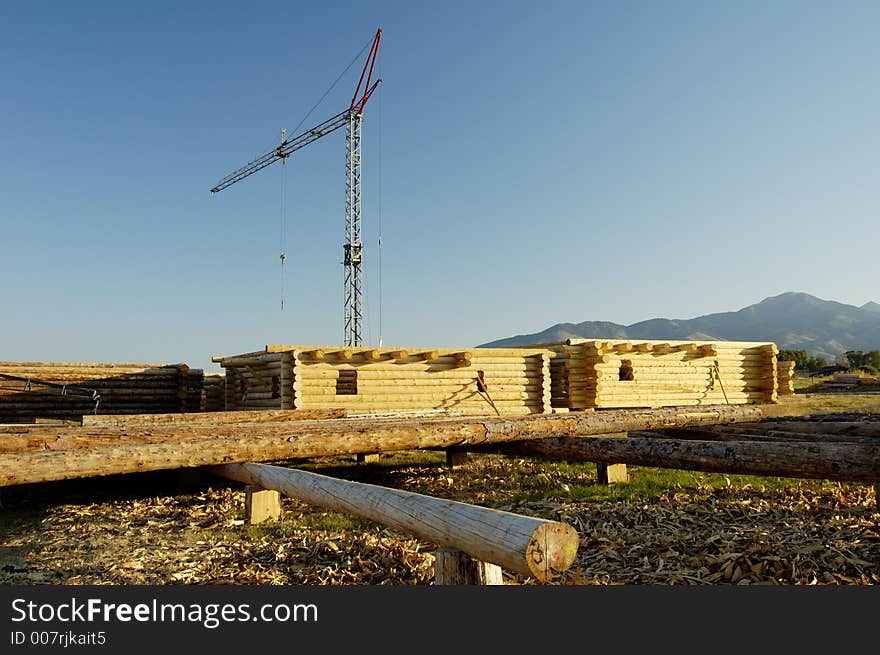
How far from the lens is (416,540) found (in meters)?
6.21

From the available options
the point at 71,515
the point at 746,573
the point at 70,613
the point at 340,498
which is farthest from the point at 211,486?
the point at 746,573

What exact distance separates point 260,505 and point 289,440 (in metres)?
0.87

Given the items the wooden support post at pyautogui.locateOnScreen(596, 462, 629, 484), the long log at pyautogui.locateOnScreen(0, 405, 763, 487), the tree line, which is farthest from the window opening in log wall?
the tree line

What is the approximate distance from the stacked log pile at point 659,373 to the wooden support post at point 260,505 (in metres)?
17.4

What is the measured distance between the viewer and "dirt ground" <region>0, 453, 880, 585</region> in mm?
5145

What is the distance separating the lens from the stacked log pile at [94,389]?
62.9ft

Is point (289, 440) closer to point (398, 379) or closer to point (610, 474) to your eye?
point (610, 474)

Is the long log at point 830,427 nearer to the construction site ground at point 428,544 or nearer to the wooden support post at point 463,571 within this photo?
the construction site ground at point 428,544

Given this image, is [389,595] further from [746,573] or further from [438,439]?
[438,439]

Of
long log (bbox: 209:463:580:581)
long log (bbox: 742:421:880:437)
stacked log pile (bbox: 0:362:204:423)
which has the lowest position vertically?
long log (bbox: 209:463:580:581)

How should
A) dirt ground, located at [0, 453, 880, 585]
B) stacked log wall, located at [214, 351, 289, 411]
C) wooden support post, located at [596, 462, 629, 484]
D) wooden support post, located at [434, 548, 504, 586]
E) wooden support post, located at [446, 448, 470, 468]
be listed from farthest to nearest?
stacked log wall, located at [214, 351, 289, 411] < wooden support post, located at [446, 448, 470, 468] < wooden support post, located at [596, 462, 629, 484] < dirt ground, located at [0, 453, 880, 585] < wooden support post, located at [434, 548, 504, 586]

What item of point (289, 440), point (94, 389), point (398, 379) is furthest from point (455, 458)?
point (94, 389)

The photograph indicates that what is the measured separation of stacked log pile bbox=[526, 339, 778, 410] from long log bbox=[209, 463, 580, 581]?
1885 centimetres

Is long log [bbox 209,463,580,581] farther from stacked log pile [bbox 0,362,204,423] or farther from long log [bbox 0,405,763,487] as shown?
stacked log pile [bbox 0,362,204,423]
